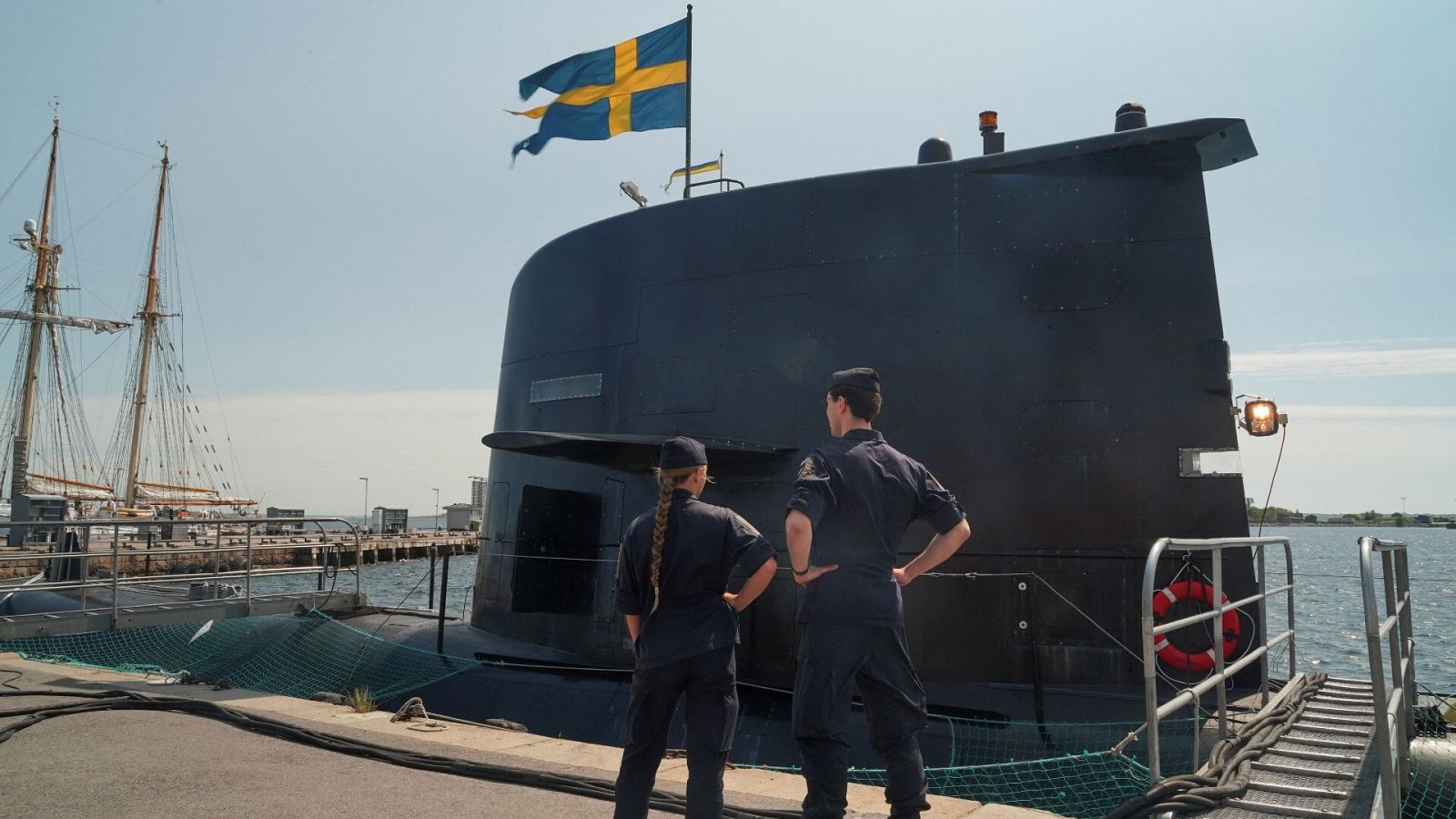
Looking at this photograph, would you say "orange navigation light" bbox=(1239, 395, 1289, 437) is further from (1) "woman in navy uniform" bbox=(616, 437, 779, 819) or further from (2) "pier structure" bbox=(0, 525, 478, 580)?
(2) "pier structure" bbox=(0, 525, 478, 580)

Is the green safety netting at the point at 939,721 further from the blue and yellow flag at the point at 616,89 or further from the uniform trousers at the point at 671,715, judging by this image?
the blue and yellow flag at the point at 616,89

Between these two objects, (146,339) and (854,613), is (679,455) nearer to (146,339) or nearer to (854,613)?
(854,613)

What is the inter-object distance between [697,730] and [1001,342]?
12.2ft

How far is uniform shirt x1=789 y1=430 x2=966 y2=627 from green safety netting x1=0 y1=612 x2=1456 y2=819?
118cm

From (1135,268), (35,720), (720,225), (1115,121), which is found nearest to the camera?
(35,720)

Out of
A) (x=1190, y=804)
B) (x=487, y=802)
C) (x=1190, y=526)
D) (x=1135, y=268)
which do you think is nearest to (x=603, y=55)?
(x=1135, y=268)

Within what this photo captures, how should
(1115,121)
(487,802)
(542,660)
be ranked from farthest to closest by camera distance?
(542,660) → (1115,121) → (487,802)

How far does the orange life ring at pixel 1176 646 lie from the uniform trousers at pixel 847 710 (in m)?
2.85

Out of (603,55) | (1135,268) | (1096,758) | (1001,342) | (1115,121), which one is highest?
(603,55)

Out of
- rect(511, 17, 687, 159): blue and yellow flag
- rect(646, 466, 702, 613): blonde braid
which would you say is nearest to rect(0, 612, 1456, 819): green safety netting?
rect(646, 466, 702, 613): blonde braid

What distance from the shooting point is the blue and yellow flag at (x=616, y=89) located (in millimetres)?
10078

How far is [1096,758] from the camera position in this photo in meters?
5.11

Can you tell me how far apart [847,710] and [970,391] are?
11.3 feet

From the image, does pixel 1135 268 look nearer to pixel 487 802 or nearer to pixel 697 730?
pixel 697 730
